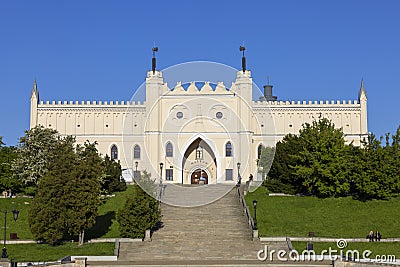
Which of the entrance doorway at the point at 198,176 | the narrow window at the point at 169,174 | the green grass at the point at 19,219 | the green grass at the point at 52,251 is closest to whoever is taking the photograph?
the green grass at the point at 52,251

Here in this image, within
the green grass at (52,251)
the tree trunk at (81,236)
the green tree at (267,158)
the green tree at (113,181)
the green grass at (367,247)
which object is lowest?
the green grass at (52,251)

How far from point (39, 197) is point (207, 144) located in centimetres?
3106

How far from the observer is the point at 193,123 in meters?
65.2

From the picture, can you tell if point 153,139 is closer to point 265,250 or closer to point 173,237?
point 173,237

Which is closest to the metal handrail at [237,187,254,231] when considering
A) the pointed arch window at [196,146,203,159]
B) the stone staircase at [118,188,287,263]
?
the stone staircase at [118,188,287,263]

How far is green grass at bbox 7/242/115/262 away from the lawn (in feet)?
7.32

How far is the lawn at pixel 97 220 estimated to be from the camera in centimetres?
3828

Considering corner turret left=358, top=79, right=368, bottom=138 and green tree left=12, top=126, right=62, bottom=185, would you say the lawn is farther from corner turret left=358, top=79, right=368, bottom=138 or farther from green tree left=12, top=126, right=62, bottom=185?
corner turret left=358, top=79, right=368, bottom=138

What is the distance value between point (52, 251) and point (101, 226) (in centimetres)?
617

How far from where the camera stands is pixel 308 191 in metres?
48.9

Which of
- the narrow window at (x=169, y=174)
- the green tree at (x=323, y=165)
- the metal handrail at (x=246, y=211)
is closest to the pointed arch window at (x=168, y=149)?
the narrow window at (x=169, y=174)

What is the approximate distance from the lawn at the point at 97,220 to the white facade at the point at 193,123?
1459 cm

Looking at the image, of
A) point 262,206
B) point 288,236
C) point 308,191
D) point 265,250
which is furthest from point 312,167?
point 265,250

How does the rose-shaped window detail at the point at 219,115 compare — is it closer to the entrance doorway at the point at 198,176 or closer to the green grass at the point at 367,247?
the entrance doorway at the point at 198,176
